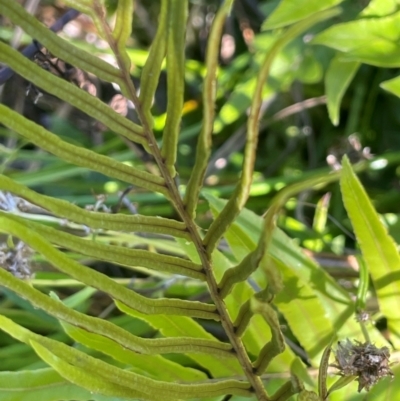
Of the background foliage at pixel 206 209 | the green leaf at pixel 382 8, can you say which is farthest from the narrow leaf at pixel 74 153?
the green leaf at pixel 382 8

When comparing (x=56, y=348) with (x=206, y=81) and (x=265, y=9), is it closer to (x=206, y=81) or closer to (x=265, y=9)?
(x=206, y=81)

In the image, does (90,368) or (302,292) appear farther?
(302,292)

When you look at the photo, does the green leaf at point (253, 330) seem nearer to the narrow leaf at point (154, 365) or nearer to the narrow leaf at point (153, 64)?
the narrow leaf at point (154, 365)

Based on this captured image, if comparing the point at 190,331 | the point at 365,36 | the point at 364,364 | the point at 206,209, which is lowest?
the point at 364,364

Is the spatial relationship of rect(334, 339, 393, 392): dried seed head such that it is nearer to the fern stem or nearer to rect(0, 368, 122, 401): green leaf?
the fern stem

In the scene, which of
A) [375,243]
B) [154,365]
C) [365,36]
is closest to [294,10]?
[365,36]

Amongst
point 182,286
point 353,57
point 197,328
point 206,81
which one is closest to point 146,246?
point 182,286

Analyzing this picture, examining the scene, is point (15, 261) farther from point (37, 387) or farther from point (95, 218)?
point (95, 218)
